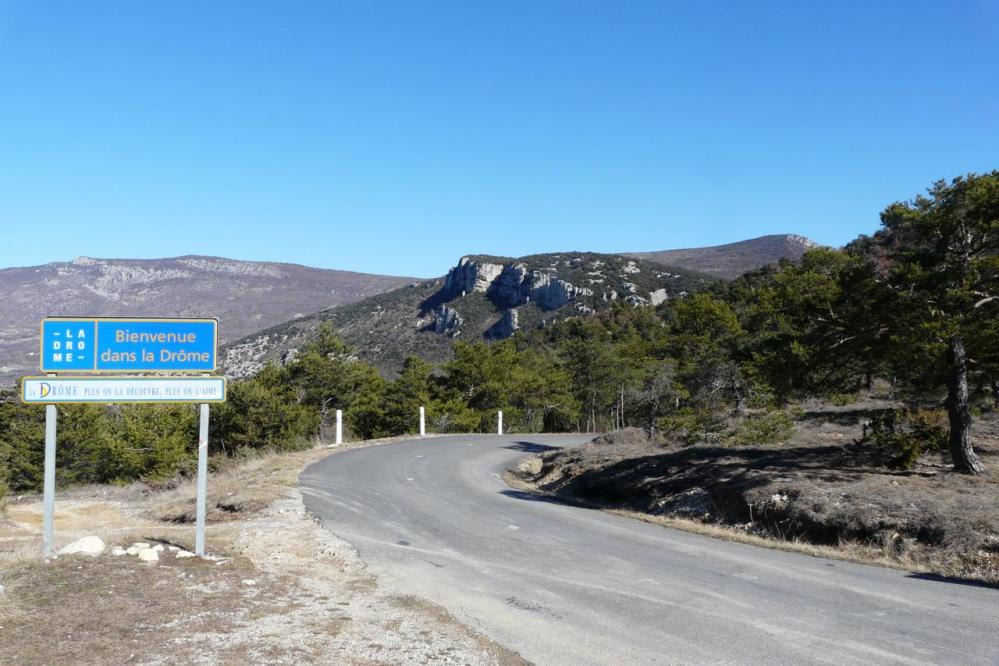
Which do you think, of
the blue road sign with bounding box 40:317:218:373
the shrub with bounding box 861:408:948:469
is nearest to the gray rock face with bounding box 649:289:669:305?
Result: the shrub with bounding box 861:408:948:469

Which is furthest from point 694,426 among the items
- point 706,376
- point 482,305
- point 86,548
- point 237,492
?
point 482,305

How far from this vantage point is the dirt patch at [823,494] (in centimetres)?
1030

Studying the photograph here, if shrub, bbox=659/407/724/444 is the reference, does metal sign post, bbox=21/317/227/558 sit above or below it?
above

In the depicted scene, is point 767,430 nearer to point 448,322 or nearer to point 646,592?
Answer: point 646,592

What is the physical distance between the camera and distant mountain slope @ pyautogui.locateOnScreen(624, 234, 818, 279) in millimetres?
165500

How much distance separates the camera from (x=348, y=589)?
26.9ft

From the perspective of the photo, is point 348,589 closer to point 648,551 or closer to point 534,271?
point 648,551

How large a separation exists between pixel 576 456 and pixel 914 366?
10.7 meters

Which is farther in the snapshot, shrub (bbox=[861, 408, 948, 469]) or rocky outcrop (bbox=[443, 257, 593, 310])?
rocky outcrop (bbox=[443, 257, 593, 310])

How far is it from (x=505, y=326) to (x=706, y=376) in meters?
107

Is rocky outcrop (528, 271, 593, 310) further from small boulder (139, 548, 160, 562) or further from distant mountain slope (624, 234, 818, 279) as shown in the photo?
small boulder (139, 548, 160, 562)

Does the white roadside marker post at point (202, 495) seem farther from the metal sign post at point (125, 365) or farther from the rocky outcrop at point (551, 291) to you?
the rocky outcrop at point (551, 291)

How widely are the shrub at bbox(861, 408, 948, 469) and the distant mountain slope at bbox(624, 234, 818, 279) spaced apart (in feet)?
468

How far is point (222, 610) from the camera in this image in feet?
22.5
